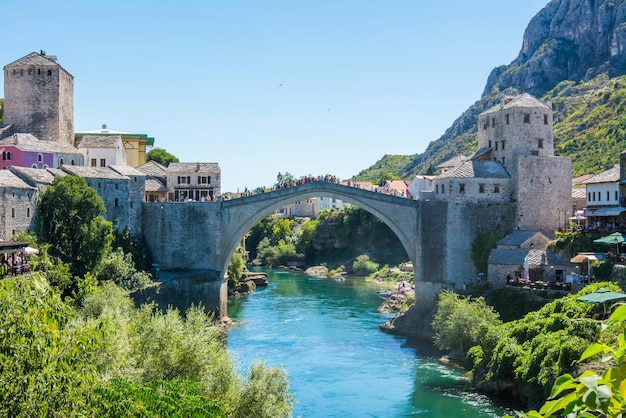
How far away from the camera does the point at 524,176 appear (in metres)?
45.7

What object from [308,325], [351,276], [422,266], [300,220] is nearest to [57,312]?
[308,325]

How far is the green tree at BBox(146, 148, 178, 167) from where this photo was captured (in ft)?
244

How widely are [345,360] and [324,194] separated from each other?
50.2 ft

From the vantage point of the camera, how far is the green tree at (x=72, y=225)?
39.7m

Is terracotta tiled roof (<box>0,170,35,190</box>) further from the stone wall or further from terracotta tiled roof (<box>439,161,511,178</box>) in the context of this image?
terracotta tiled roof (<box>439,161,511,178</box>)

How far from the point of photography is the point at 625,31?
323 ft

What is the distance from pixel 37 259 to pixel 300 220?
2819 inches

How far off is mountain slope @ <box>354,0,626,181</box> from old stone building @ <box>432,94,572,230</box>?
27509mm

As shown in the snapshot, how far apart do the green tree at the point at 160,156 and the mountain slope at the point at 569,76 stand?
128 ft

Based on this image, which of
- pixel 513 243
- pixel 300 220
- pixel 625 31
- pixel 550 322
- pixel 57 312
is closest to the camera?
pixel 57 312

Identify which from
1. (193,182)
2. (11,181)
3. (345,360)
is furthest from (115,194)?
(345,360)

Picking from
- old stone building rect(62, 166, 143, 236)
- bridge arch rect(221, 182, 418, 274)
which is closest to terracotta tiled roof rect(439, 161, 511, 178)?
bridge arch rect(221, 182, 418, 274)

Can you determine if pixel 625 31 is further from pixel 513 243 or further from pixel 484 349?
pixel 484 349

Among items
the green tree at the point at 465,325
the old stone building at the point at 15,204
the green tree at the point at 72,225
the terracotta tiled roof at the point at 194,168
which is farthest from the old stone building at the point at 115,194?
the green tree at the point at 465,325
